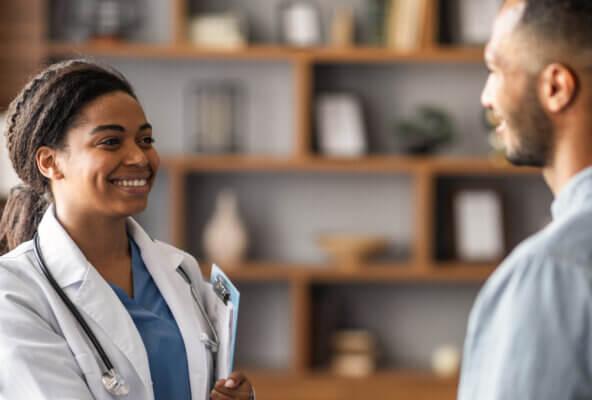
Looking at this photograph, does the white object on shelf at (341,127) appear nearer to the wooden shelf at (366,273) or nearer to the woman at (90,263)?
the wooden shelf at (366,273)

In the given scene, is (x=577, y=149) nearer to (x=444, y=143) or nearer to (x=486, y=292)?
(x=486, y=292)

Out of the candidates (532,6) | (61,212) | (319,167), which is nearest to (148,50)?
(319,167)

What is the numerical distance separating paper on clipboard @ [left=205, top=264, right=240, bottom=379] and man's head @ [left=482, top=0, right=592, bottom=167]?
802mm

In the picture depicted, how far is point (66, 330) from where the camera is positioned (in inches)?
70.3

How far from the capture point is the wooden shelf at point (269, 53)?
4.67 m

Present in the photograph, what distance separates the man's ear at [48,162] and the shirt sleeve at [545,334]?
1.12 metres

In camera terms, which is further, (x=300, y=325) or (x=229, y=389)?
(x=300, y=325)

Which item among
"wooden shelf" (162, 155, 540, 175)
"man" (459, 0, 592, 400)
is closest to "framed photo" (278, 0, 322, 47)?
"wooden shelf" (162, 155, 540, 175)

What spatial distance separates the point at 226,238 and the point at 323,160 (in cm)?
56

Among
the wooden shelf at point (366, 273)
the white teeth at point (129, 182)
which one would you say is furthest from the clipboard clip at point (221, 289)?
the wooden shelf at point (366, 273)

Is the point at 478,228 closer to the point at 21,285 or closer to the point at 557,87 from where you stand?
the point at 21,285

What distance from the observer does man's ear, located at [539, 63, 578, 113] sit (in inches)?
46.3

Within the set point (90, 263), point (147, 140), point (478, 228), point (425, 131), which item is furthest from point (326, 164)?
point (90, 263)

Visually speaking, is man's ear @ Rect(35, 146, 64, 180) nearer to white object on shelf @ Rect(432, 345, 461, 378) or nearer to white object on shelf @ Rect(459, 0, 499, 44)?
white object on shelf @ Rect(432, 345, 461, 378)
